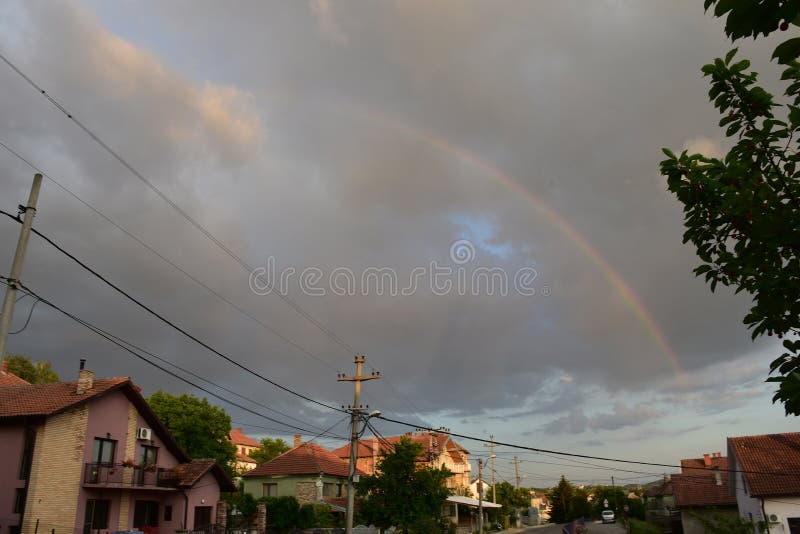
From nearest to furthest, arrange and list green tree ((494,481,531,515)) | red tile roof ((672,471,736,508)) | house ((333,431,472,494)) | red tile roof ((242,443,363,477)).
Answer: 1. red tile roof ((672,471,736,508))
2. red tile roof ((242,443,363,477))
3. house ((333,431,472,494))
4. green tree ((494,481,531,515))

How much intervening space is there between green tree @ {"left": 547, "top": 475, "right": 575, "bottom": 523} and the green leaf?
97.7 metres

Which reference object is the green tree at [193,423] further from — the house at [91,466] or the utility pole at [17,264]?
the utility pole at [17,264]

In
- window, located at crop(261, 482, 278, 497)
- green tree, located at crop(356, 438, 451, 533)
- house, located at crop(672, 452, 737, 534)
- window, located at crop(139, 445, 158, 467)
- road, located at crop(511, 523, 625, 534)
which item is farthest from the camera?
road, located at crop(511, 523, 625, 534)

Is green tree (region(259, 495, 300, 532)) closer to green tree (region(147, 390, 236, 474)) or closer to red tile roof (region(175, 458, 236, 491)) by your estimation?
red tile roof (region(175, 458, 236, 491))

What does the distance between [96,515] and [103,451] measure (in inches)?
125

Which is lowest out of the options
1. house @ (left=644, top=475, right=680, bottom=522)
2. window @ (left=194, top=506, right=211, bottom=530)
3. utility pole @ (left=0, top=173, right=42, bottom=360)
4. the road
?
the road

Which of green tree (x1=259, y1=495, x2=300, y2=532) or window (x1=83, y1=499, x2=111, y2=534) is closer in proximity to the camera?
window (x1=83, y1=499, x2=111, y2=534)

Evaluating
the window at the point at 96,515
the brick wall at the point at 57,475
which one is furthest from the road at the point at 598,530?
the brick wall at the point at 57,475

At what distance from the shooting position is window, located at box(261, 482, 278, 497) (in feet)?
169

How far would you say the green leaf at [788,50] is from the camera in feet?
8.98

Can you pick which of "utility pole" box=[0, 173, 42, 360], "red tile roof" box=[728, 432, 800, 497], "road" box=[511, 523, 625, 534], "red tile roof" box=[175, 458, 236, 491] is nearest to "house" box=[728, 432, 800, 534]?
"red tile roof" box=[728, 432, 800, 497]

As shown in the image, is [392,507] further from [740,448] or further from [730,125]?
[730,125]

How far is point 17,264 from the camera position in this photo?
1215 centimetres

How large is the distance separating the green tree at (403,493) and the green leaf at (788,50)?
37393 millimetres
